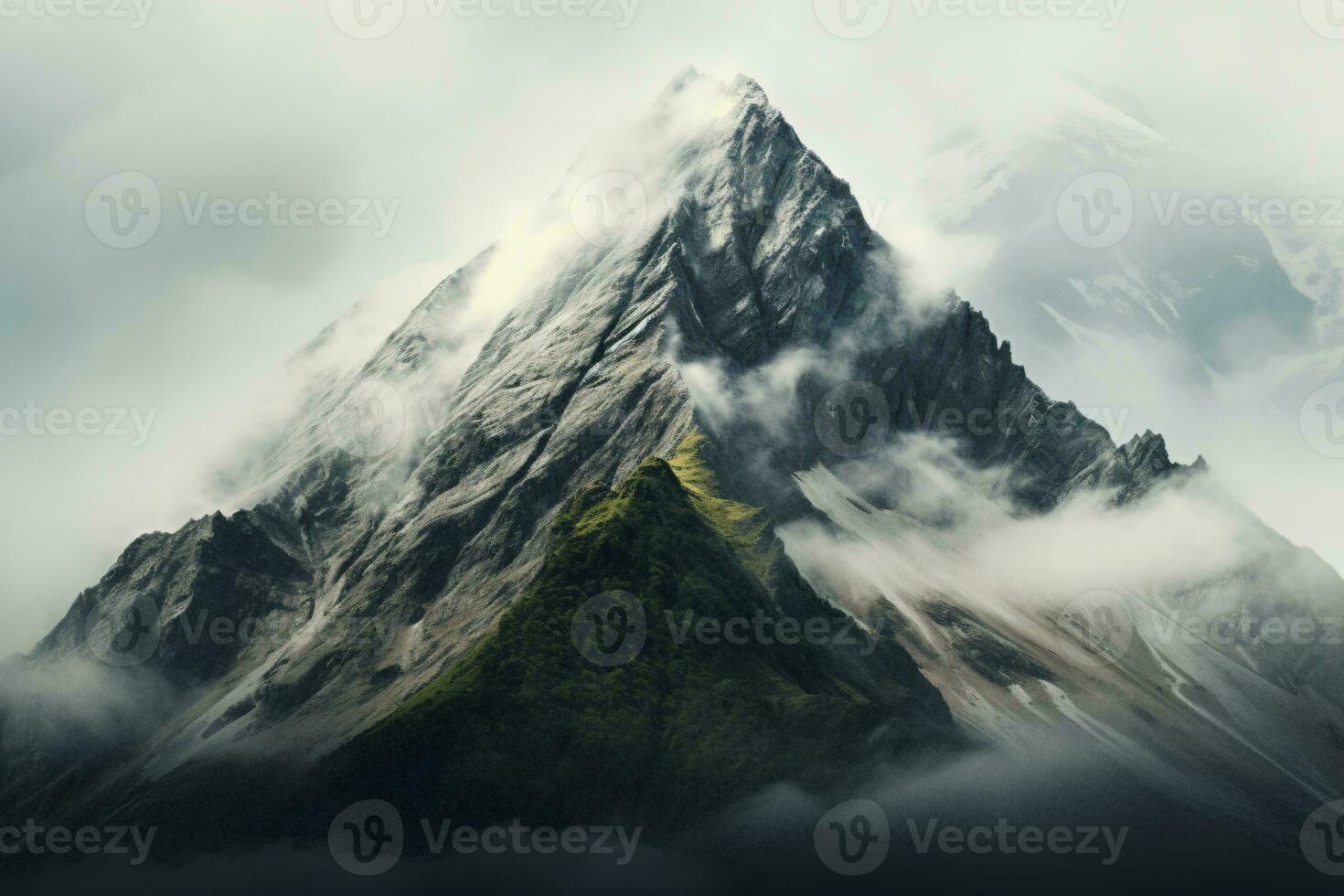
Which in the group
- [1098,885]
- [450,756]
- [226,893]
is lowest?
[1098,885]

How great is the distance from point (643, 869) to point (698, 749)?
68.3 ft

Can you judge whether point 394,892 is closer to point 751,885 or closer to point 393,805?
point 393,805

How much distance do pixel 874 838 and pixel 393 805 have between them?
72483 millimetres

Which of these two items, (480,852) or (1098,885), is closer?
(480,852)

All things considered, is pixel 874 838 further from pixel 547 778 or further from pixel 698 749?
pixel 547 778

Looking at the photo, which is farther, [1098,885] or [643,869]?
[1098,885]

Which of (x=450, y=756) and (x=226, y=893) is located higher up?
(x=450, y=756)

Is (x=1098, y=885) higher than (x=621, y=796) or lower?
lower

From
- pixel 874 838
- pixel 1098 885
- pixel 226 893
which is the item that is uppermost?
pixel 226 893

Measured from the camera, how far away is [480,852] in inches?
7357

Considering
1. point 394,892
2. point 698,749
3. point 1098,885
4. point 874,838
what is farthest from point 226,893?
point 1098,885

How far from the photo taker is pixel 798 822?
632 feet

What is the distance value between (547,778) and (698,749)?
23117 millimetres

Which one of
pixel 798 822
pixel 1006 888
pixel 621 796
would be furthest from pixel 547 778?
pixel 1006 888
